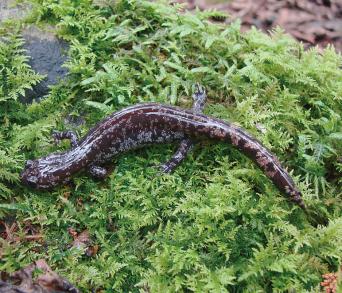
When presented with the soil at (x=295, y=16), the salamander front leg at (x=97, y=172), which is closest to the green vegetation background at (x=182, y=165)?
the salamander front leg at (x=97, y=172)

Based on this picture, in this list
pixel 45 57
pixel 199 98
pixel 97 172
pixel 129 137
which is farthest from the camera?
pixel 45 57

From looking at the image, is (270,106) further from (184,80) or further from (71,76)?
(71,76)

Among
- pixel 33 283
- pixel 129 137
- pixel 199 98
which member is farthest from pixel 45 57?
pixel 33 283

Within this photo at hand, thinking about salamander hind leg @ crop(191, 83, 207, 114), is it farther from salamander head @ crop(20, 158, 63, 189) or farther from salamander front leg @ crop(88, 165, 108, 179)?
salamander head @ crop(20, 158, 63, 189)

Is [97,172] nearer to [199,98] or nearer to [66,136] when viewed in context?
[66,136]

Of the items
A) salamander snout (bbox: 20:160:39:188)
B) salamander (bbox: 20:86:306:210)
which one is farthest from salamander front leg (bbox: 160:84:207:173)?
salamander snout (bbox: 20:160:39:188)

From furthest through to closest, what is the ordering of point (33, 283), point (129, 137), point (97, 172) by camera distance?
1. point (129, 137)
2. point (97, 172)
3. point (33, 283)
